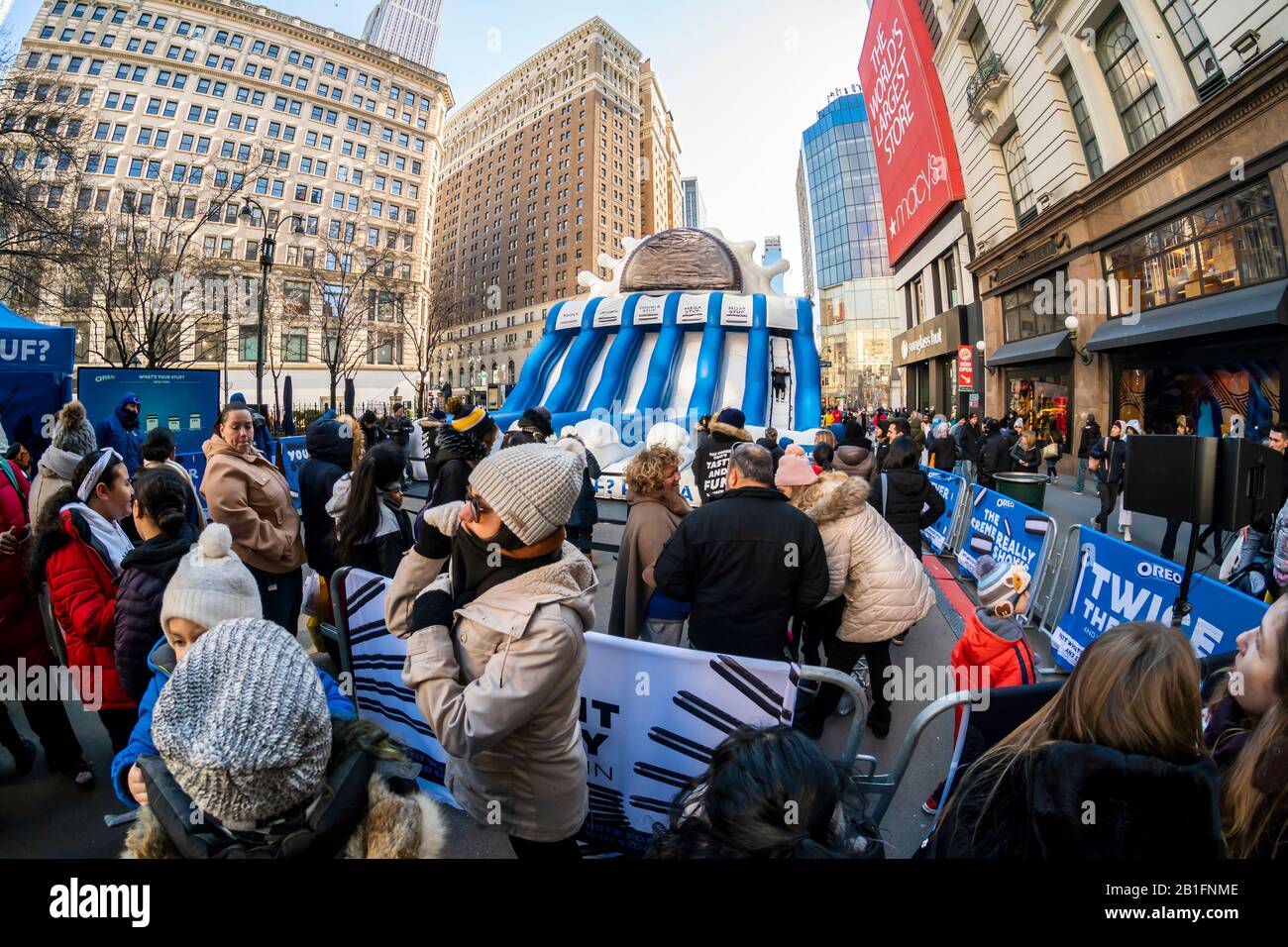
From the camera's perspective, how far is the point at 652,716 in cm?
223

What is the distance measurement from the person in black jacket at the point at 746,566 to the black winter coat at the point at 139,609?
2.16m

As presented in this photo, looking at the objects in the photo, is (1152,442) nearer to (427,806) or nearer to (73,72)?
(427,806)

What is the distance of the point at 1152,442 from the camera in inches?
120

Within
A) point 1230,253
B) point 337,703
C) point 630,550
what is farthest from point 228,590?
point 1230,253

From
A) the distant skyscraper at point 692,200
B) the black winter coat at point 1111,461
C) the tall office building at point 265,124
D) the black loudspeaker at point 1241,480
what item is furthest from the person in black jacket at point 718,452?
the distant skyscraper at point 692,200

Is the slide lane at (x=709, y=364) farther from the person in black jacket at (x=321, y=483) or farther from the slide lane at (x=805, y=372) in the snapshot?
the person in black jacket at (x=321, y=483)

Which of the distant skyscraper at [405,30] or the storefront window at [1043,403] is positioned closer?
the storefront window at [1043,403]

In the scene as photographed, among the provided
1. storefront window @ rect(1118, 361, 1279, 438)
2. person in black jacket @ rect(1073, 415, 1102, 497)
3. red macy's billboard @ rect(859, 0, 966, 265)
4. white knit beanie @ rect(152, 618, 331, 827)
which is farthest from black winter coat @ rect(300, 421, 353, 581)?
red macy's billboard @ rect(859, 0, 966, 265)

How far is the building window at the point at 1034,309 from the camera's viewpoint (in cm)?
1565

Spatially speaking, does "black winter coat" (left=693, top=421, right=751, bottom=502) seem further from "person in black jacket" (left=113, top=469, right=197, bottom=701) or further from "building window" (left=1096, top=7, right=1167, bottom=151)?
"building window" (left=1096, top=7, right=1167, bottom=151)

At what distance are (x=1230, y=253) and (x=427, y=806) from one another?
15.7 m

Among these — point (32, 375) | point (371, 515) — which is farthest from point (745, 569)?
point (32, 375)

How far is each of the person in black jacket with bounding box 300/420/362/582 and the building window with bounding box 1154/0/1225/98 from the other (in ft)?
53.1

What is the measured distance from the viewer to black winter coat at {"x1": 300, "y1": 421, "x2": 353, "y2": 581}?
3805 millimetres
